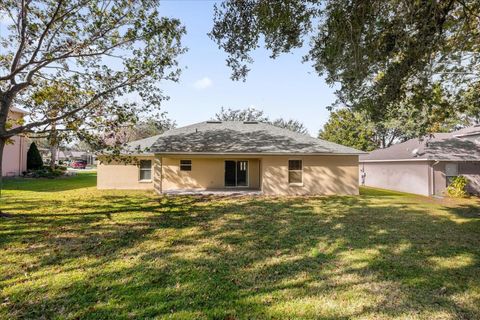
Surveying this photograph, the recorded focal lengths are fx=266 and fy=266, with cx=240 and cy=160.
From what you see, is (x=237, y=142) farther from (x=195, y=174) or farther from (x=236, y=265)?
(x=236, y=265)

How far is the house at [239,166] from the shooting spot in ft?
50.3

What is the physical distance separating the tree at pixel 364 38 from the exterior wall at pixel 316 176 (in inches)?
292

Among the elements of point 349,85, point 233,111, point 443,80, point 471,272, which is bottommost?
point 471,272

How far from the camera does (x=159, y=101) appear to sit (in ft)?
36.3

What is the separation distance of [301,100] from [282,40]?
7.93 m

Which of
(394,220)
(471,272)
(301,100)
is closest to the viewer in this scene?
(471,272)

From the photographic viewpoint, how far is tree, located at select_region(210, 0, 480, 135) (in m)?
6.39

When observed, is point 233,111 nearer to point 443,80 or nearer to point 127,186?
point 127,186

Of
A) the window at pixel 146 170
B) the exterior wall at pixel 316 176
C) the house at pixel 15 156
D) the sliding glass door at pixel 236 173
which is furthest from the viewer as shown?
the house at pixel 15 156

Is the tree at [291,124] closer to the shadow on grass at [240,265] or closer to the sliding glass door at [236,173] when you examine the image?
the sliding glass door at [236,173]

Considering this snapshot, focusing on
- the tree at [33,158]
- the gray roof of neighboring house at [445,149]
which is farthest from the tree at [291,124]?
the tree at [33,158]

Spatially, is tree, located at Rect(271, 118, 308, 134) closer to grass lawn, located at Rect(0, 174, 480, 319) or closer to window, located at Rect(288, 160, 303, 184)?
window, located at Rect(288, 160, 303, 184)

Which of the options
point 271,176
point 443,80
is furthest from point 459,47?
point 271,176

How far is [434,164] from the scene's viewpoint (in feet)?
53.1
